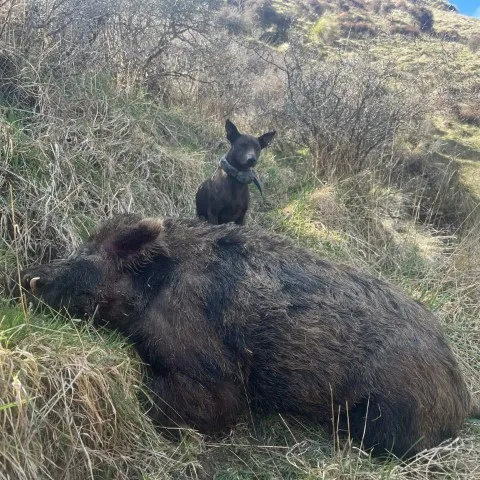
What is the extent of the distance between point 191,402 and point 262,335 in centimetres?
54

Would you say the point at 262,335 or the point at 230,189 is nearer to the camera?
the point at 262,335

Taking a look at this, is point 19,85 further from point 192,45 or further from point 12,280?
point 192,45

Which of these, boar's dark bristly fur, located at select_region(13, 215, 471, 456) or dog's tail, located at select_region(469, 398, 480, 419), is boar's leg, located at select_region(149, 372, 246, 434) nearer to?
boar's dark bristly fur, located at select_region(13, 215, 471, 456)

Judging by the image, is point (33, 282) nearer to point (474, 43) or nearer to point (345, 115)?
point (345, 115)

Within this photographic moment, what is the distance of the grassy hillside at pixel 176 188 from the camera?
2809 millimetres

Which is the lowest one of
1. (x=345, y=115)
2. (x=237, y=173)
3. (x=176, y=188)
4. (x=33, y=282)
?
(x=33, y=282)

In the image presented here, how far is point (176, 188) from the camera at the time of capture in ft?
19.2

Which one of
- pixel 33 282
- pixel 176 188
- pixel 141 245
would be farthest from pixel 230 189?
pixel 33 282

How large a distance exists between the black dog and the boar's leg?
90.5 inches

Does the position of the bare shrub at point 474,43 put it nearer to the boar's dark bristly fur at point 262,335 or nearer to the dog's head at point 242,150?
the dog's head at point 242,150

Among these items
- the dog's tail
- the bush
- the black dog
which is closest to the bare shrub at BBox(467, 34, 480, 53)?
the bush

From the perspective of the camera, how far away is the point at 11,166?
178 inches

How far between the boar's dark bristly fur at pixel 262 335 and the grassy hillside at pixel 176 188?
0.16 m

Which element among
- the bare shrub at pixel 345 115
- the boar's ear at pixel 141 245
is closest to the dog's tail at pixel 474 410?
Answer: the boar's ear at pixel 141 245
